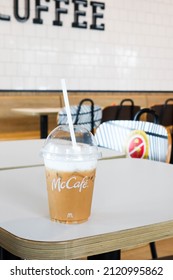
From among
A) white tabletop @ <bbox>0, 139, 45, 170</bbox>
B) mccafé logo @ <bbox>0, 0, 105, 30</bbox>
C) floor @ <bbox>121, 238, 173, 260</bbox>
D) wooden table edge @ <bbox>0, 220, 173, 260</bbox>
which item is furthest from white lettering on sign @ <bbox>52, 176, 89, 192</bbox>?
mccafé logo @ <bbox>0, 0, 105, 30</bbox>

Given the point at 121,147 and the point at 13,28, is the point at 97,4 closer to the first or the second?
the point at 13,28

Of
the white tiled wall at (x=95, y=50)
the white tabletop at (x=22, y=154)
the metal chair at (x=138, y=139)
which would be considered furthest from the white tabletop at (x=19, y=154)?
the white tiled wall at (x=95, y=50)

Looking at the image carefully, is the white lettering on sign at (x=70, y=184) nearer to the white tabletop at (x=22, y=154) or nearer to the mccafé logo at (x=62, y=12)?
the white tabletop at (x=22, y=154)

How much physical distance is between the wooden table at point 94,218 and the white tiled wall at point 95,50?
459 cm

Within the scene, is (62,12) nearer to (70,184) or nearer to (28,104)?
(28,104)

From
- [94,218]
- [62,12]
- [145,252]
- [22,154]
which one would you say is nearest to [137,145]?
[22,154]

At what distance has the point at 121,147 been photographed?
94.1 inches

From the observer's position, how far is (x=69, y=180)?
967mm

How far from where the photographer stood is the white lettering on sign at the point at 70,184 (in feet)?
3.18

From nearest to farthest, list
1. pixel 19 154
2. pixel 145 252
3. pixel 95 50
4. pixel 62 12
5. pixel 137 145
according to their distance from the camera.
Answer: pixel 19 154 < pixel 137 145 < pixel 145 252 < pixel 62 12 < pixel 95 50

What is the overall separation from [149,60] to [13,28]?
2.26m

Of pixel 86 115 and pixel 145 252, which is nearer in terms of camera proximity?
pixel 145 252

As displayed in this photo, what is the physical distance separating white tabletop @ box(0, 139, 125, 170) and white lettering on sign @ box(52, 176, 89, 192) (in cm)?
53

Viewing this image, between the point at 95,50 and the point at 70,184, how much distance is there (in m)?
5.75
